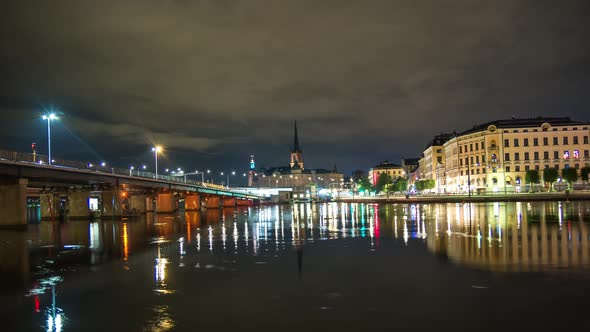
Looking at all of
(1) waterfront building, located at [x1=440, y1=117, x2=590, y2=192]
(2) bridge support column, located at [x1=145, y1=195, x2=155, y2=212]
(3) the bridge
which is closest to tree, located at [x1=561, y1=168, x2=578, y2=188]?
(1) waterfront building, located at [x1=440, y1=117, x2=590, y2=192]

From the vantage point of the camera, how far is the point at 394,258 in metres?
21.8

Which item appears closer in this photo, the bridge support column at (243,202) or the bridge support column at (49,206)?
the bridge support column at (49,206)

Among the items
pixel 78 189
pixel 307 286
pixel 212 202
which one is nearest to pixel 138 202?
pixel 78 189

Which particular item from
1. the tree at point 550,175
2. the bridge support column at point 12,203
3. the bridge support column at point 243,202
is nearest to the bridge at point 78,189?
the bridge support column at point 12,203

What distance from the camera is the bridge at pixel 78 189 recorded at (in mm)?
48375

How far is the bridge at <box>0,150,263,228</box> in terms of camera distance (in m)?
48.4

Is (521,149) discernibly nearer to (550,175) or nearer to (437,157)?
(550,175)

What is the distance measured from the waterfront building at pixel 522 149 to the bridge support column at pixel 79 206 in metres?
89.5

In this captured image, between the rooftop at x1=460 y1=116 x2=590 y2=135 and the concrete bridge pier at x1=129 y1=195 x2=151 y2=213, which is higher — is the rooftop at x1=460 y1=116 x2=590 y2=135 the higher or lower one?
the higher one

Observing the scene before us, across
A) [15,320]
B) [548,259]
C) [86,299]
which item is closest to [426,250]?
[548,259]

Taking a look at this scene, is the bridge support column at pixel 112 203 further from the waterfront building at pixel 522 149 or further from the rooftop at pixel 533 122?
the rooftop at pixel 533 122

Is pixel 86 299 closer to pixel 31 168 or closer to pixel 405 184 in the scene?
pixel 31 168

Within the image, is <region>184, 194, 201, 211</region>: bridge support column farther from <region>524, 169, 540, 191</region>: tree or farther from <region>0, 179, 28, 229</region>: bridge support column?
<region>524, 169, 540, 191</region>: tree

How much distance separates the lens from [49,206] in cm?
7494
